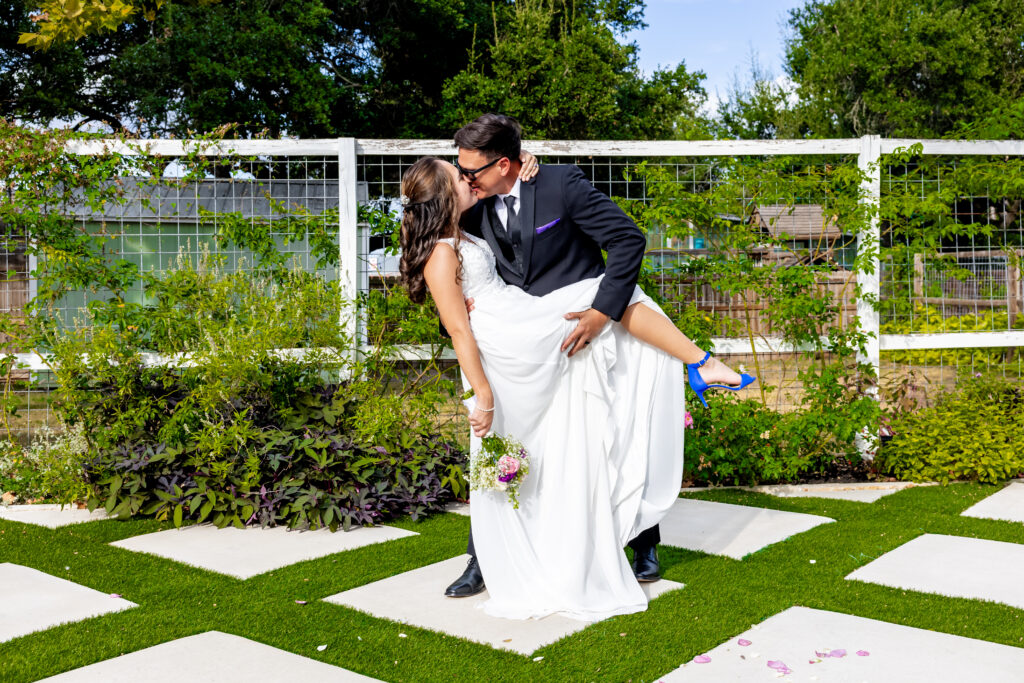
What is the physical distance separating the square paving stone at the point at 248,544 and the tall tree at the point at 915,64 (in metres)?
20.6

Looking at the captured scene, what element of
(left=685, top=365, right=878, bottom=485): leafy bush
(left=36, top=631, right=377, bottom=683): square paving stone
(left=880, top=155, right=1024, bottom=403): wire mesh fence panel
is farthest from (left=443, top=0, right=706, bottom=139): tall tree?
(left=36, top=631, right=377, bottom=683): square paving stone

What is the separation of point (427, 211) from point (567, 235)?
1.71 feet

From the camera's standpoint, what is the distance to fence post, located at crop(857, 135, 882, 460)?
17.8 feet

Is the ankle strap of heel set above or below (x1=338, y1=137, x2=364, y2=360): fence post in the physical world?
below

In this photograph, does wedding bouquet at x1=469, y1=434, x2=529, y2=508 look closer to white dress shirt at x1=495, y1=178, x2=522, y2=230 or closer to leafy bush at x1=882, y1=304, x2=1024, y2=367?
white dress shirt at x1=495, y1=178, x2=522, y2=230

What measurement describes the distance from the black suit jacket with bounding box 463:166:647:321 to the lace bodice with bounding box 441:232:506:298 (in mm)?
99

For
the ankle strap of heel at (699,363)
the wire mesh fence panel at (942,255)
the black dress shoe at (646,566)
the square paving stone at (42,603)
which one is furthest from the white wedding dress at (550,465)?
the wire mesh fence panel at (942,255)

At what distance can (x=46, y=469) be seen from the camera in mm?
4750

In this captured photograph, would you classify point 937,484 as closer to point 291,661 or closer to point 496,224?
point 496,224

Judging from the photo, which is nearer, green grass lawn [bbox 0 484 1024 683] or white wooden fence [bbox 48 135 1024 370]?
green grass lawn [bbox 0 484 1024 683]

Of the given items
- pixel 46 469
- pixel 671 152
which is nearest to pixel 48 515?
pixel 46 469

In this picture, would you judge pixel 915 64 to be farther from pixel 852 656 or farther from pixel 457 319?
pixel 852 656

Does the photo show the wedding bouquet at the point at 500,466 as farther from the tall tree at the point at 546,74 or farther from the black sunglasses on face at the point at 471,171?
the tall tree at the point at 546,74

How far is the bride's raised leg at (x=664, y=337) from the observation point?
3.20m
